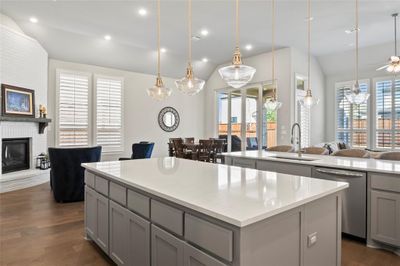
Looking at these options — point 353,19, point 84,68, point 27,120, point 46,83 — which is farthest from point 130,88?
point 353,19

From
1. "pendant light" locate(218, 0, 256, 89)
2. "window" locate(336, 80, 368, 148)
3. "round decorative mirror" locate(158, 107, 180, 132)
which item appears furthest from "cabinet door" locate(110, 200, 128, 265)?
"window" locate(336, 80, 368, 148)

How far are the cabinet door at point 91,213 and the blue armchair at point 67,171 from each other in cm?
185

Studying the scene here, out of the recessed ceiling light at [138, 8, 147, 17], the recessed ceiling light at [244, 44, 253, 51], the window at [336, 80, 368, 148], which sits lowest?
the window at [336, 80, 368, 148]

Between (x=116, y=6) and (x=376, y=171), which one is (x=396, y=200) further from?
(x=116, y=6)

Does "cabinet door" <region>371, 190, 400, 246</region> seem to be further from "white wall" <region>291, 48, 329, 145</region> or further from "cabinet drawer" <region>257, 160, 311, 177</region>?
"white wall" <region>291, 48, 329, 145</region>

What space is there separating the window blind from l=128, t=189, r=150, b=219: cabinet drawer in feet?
18.6

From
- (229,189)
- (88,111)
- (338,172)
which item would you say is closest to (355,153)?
(338,172)

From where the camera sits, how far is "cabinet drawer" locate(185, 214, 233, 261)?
1155mm

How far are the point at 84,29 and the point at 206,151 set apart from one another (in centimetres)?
418

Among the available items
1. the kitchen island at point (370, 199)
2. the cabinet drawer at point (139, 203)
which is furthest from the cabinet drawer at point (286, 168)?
the cabinet drawer at point (139, 203)

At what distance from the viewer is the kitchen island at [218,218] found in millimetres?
1204

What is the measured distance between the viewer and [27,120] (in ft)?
18.1

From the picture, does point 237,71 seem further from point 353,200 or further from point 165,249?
point 353,200

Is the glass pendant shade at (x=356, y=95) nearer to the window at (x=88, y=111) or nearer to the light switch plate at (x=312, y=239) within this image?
the light switch plate at (x=312, y=239)
